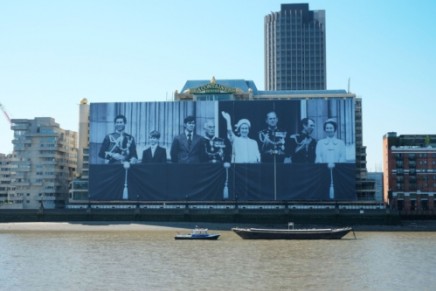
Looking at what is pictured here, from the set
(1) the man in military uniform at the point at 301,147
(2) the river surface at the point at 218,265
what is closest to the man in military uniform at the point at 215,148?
(1) the man in military uniform at the point at 301,147

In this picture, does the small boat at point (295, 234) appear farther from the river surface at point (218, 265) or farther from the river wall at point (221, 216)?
the river wall at point (221, 216)

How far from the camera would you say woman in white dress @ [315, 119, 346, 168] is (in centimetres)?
19362

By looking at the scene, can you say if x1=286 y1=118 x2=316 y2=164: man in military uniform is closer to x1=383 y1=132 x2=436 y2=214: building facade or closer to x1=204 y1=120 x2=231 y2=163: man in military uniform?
x1=204 y1=120 x2=231 y2=163: man in military uniform

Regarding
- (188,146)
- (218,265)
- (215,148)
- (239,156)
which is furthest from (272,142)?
(218,265)

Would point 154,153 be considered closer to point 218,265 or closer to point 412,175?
point 412,175

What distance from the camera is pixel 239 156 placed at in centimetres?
19538

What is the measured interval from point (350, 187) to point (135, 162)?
61.2m

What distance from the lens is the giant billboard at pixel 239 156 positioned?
193 metres

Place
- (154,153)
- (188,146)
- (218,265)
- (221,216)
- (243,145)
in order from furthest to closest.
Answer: (154,153), (188,146), (243,145), (221,216), (218,265)

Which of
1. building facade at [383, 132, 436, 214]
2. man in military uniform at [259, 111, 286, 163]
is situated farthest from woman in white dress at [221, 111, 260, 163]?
building facade at [383, 132, 436, 214]

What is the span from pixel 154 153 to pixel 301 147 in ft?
138

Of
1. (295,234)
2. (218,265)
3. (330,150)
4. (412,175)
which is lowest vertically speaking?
(218,265)

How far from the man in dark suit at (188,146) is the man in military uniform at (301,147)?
81.8 ft

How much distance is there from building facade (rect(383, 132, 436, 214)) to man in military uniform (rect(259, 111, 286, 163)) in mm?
29948
